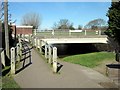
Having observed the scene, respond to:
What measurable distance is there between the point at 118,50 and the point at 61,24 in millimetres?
69207

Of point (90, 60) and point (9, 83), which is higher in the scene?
point (9, 83)

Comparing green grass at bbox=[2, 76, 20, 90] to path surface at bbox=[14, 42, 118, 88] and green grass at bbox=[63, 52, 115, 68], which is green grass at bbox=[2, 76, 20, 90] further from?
green grass at bbox=[63, 52, 115, 68]

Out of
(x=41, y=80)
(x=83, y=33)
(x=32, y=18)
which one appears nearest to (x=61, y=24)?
(x=32, y=18)

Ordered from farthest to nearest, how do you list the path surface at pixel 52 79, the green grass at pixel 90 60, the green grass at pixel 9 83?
the green grass at pixel 90 60
the path surface at pixel 52 79
the green grass at pixel 9 83

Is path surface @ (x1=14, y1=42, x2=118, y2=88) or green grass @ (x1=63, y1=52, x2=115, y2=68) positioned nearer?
path surface @ (x1=14, y1=42, x2=118, y2=88)

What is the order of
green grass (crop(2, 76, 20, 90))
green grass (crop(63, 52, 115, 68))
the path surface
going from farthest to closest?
green grass (crop(63, 52, 115, 68)) → the path surface → green grass (crop(2, 76, 20, 90))

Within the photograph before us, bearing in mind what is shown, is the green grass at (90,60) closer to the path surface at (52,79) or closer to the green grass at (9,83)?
the path surface at (52,79)

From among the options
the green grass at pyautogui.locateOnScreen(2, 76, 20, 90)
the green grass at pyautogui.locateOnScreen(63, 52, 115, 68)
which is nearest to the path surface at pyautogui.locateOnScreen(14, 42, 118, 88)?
the green grass at pyautogui.locateOnScreen(2, 76, 20, 90)

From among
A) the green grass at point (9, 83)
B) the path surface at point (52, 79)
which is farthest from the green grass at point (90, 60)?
the green grass at point (9, 83)

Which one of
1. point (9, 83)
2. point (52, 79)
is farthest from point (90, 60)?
point (9, 83)

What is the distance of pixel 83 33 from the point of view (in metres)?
39.8

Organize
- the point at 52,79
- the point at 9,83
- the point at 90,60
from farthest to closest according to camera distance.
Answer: the point at 90,60 → the point at 52,79 → the point at 9,83

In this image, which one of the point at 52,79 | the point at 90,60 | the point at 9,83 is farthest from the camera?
the point at 90,60

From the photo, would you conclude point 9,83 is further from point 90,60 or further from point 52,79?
point 90,60
